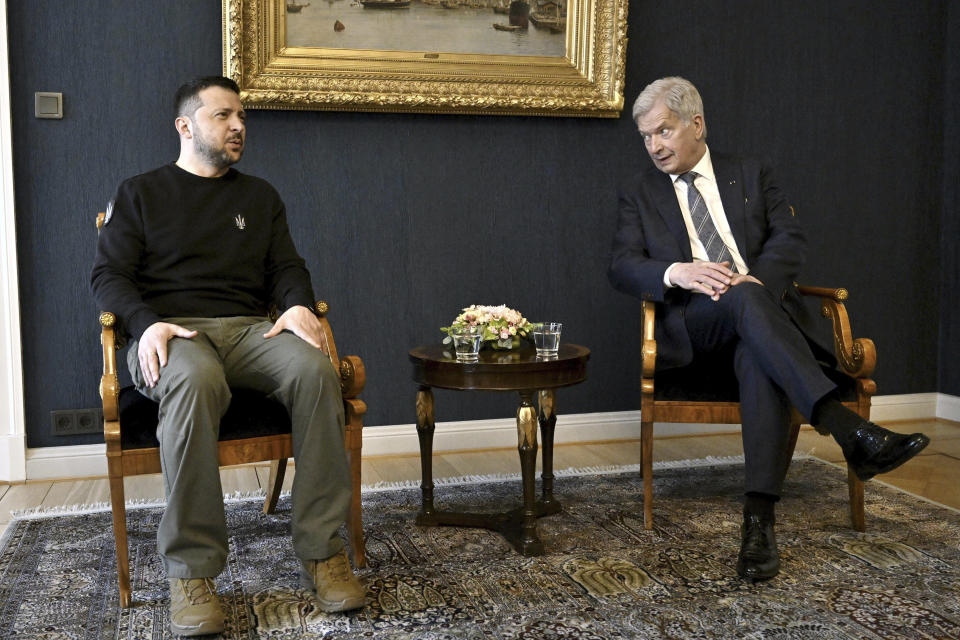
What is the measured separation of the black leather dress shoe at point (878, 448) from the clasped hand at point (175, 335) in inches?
53.6

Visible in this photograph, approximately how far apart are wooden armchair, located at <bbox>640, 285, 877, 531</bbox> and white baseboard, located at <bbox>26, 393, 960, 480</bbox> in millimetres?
1078

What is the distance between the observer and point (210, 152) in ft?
8.39

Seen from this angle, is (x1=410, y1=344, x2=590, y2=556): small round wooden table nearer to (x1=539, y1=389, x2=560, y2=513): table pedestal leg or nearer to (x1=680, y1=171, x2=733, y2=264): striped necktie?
(x1=539, y1=389, x2=560, y2=513): table pedestal leg

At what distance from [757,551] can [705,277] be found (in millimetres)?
796

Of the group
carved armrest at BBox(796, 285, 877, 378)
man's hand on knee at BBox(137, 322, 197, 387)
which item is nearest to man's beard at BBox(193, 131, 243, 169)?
man's hand on knee at BBox(137, 322, 197, 387)

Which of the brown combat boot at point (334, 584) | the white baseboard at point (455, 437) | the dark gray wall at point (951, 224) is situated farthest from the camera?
the dark gray wall at point (951, 224)

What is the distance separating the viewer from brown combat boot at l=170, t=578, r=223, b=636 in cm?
196

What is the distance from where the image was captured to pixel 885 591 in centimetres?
221

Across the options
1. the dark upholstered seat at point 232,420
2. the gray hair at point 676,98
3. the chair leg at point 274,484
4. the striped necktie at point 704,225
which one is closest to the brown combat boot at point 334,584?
the dark upholstered seat at point 232,420

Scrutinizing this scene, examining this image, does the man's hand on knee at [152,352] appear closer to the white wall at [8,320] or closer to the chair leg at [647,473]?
the white wall at [8,320]

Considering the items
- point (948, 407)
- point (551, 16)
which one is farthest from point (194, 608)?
point (948, 407)

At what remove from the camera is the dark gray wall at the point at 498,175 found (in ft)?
10.7

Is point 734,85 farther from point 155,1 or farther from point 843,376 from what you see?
point 155,1

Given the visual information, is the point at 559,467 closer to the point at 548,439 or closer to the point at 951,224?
the point at 548,439
